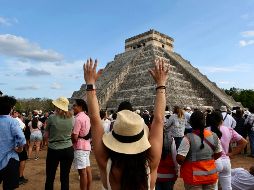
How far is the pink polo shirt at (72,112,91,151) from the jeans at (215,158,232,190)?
278 centimetres

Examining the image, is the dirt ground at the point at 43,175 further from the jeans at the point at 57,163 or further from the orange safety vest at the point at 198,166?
the orange safety vest at the point at 198,166

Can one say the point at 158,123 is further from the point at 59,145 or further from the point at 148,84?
the point at 148,84

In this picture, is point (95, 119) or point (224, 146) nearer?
point (95, 119)

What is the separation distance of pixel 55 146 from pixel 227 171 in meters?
3.24

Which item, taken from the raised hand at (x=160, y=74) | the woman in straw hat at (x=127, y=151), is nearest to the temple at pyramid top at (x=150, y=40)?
the raised hand at (x=160, y=74)

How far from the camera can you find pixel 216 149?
4.64m

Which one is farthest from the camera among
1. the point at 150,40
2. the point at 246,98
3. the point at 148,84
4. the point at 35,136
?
the point at 246,98

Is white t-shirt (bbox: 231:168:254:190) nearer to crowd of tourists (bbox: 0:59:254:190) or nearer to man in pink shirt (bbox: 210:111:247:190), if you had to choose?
crowd of tourists (bbox: 0:59:254:190)

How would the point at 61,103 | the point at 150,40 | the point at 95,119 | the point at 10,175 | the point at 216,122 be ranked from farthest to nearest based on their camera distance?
Result: the point at 150,40
the point at 61,103
the point at 216,122
the point at 10,175
the point at 95,119

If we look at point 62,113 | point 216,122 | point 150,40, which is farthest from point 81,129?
point 150,40

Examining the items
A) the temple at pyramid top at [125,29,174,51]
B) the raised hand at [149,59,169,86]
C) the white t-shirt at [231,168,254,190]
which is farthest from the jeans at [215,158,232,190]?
the temple at pyramid top at [125,29,174,51]

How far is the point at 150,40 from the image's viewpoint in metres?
43.3

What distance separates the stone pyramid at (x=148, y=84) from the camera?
3104cm

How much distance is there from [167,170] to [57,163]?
2.31 m
